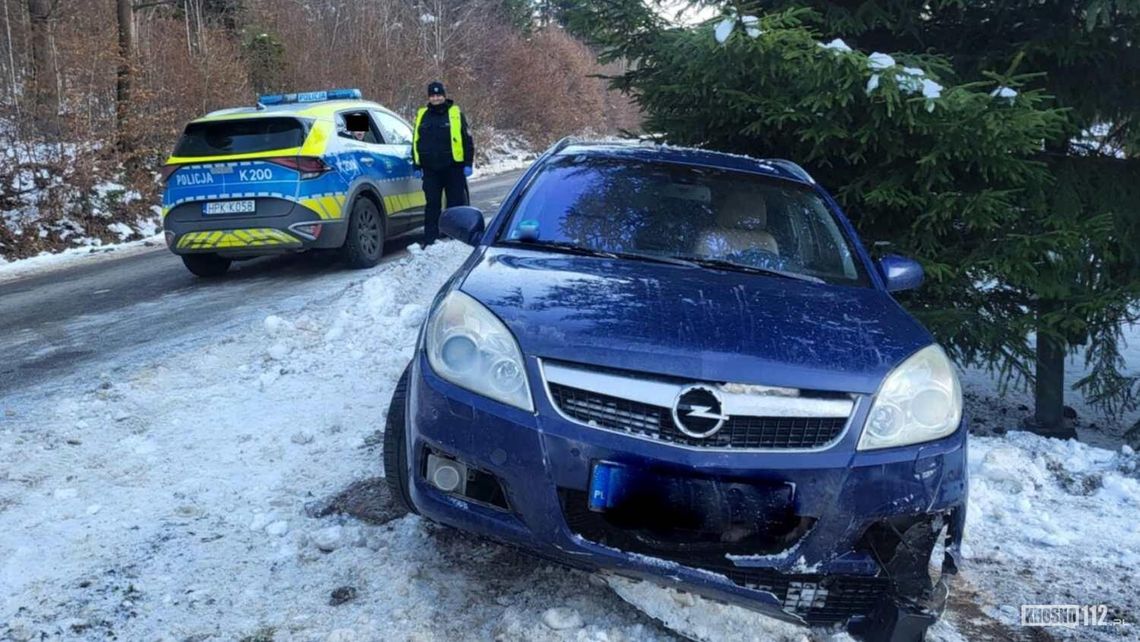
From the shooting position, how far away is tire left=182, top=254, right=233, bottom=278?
920 cm

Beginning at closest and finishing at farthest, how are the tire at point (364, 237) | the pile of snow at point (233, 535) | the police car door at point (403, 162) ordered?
the pile of snow at point (233, 535)
the tire at point (364, 237)
the police car door at point (403, 162)

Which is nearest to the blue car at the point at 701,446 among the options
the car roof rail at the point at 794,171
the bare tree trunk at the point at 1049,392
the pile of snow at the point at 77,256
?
the car roof rail at the point at 794,171

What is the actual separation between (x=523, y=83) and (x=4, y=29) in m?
22.4

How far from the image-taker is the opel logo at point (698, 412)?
8.00 feet

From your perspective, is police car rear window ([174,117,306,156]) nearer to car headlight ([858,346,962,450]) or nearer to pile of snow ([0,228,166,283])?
pile of snow ([0,228,166,283])

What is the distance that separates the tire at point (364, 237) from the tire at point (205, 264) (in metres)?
1.42

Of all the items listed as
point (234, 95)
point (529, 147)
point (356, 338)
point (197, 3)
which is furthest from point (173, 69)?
point (529, 147)

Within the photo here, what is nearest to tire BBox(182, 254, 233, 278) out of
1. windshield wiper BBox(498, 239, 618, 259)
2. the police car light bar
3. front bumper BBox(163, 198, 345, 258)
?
front bumper BBox(163, 198, 345, 258)

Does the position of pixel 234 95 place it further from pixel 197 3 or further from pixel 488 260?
pixel 488 260

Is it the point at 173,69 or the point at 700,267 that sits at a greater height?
the point at 173,69

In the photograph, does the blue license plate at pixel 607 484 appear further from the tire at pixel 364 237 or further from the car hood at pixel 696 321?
the tire at pixel 364 237

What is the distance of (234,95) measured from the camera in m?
18.0

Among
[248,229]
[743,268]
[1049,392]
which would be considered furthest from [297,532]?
[248,229]

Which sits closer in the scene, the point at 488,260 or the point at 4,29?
the point at 488,260
